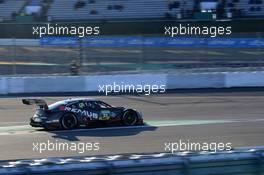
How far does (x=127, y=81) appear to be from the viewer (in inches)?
939

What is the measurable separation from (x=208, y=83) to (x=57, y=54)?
19.8 feet

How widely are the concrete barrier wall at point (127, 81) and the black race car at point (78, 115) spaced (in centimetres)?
785

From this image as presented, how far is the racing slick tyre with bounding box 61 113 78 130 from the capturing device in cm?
1514

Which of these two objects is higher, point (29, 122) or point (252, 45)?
point (252, 45)

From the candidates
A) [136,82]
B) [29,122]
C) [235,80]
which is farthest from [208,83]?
[29,122]

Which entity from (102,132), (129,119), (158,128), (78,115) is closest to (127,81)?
(129,119)

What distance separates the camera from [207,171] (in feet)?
17.2

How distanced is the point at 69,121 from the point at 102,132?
2.92ft

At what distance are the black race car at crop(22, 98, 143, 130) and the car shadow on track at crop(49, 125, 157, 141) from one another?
263 millimetres

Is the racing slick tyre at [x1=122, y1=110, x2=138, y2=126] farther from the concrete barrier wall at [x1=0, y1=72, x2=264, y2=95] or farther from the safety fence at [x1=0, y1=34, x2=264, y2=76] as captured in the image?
the safety fence at [x1=0, y1=34, x2=264, y2=76]

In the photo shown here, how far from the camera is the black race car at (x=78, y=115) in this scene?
591 inches

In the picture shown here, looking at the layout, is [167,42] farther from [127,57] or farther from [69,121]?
[69,121]

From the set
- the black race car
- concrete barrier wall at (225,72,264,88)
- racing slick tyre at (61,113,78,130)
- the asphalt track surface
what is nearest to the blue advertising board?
concrete barrier wall at (225,72,264,88)

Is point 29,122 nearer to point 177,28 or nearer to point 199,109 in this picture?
point 199,109
